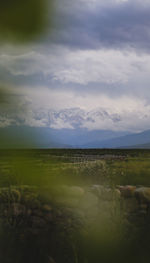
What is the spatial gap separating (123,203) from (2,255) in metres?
2.66

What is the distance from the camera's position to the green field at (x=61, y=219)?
147 cm

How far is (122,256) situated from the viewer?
1.52 meters

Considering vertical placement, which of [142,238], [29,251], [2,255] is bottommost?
A: [142,238]

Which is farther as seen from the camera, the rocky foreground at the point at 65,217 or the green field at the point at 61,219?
the rocky foreground at the point at 65,217

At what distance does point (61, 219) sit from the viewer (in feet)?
9.00

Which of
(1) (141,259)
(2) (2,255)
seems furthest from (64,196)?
(2) (2,255)

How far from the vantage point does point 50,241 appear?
2.20 metres

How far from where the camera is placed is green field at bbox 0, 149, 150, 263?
147cm

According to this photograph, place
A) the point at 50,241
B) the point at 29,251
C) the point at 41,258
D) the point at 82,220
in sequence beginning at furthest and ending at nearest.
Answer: the point at 82,220, the point at 50,241, the point at 29,251, the point at 41,258

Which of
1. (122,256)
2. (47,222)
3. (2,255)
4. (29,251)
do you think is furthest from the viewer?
(47,222)

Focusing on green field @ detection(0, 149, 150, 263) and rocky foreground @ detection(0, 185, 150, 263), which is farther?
rocky foreground @ detection(0, 185, 150, 263)

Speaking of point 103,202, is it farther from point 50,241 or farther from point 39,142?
point 39,142

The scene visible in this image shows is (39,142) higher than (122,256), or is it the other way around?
(39,142)

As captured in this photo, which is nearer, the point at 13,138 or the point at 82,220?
the point at 13,138
